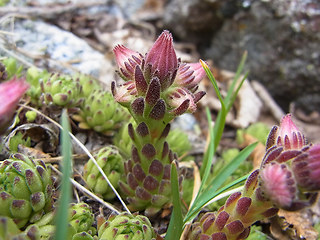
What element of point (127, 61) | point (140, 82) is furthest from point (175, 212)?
point (127, 61)

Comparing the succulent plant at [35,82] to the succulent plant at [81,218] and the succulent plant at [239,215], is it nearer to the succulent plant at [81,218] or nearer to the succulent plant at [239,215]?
the succulent plant at [81,218]

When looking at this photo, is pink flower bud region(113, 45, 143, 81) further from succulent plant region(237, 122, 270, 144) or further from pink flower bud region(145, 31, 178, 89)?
succulent plant region(237, 122, 270, 144)

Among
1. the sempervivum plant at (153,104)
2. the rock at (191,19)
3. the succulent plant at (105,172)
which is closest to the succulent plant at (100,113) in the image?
the succulent plant at (105,172)

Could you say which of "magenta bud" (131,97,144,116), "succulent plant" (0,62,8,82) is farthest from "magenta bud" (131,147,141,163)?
"succulent plant" (0,62,8,82)

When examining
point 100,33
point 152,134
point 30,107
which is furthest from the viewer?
point 100,33

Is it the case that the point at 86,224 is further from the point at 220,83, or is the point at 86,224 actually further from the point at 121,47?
the point at 220,83

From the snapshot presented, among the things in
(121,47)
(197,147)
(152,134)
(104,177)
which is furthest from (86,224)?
(197,147)
